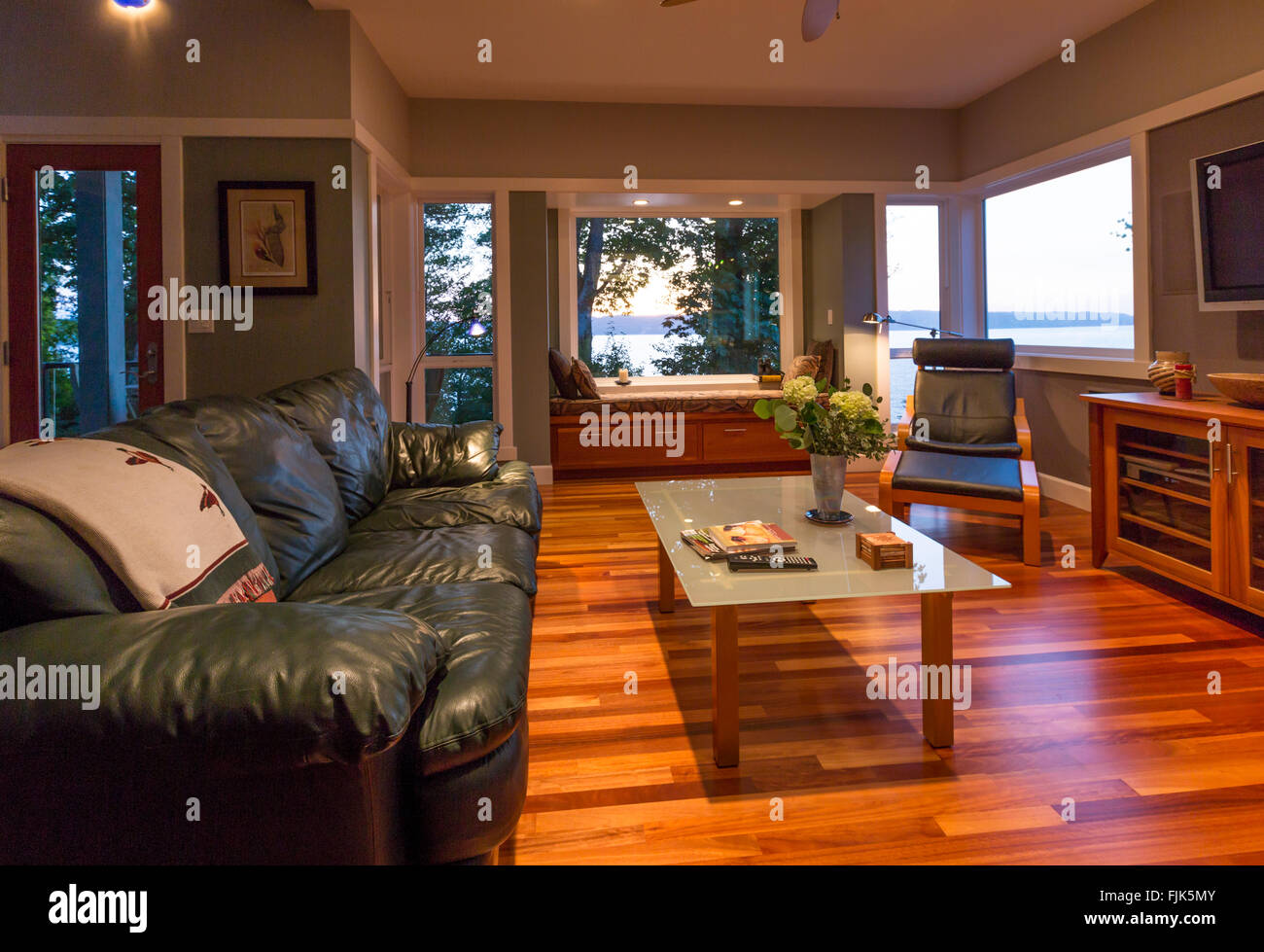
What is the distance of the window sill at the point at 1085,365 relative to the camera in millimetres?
4746

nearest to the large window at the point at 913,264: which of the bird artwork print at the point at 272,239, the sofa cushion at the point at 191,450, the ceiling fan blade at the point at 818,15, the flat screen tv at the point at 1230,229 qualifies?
the flat screen tv at the point at 1230,229

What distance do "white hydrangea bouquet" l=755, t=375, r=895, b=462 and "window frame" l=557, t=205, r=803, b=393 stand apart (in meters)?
4.73

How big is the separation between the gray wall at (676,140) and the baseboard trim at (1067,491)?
2.57 meters

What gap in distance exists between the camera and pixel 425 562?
2.48 meters

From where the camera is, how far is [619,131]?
638cm

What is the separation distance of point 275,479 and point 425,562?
47cm

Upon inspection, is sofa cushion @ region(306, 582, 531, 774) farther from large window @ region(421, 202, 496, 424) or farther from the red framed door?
large window @ region(421, 202, 496, 424)

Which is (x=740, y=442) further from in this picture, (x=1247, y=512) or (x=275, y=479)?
(x=275, y=479)

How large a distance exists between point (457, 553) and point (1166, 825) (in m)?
1.86

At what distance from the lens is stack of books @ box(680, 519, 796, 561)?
Answer: 96.2 inches

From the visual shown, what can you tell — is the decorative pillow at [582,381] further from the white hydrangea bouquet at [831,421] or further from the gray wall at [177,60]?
the white hydrangea bouquet at [831,421]

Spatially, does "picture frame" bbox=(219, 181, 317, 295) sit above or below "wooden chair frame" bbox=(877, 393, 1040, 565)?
above

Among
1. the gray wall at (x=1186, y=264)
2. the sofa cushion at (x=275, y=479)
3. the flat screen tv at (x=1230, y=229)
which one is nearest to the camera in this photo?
the sofa cushion at (x=275, y=479)

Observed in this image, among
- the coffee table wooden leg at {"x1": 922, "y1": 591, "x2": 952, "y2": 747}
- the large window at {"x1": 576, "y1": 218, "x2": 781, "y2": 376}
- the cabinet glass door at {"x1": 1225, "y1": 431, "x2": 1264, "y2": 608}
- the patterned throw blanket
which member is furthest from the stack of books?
the large window at {"x1": 576, "y1": 218, "x2": 781, "y2": 376}
